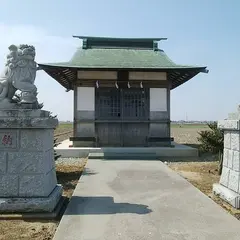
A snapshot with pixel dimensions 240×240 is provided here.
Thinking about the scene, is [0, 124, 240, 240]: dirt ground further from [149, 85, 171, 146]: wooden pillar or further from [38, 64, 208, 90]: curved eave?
[38, 64, 208, 90]: curved eave

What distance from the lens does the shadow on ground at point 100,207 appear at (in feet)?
16.5

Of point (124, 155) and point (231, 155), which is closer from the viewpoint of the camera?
point (231, 155)

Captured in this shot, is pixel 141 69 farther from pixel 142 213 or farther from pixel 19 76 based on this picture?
pixel 142 213

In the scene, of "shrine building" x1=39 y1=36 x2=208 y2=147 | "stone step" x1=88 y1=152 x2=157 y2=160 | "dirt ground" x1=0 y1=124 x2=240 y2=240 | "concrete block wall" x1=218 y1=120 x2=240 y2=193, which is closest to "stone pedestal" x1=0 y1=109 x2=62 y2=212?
"dirt ground" x1=0 y1=124 x2=240 y2=240

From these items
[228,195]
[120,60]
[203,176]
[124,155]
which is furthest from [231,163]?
[120,60]

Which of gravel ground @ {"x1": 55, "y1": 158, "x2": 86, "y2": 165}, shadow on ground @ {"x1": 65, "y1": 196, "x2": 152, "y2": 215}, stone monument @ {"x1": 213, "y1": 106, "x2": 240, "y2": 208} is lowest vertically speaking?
gravel ground @ {"x1": 55, "y1": 158, "x2": 86, "y2": 165}

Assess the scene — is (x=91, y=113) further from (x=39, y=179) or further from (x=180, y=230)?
(x=180, y=230)

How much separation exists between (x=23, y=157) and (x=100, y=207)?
4.92ft

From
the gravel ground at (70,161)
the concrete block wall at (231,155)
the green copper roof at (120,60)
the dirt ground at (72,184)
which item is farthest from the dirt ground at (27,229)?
the green copper roof at (120,60)

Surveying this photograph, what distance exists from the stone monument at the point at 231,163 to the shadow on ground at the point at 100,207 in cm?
152

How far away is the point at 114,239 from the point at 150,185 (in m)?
3.52

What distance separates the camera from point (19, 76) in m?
5.23

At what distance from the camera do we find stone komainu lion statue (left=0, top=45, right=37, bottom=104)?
17.1 feet

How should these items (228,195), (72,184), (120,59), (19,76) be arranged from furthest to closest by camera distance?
(120,59) → (72,184) → (228,195) → (19,76)
